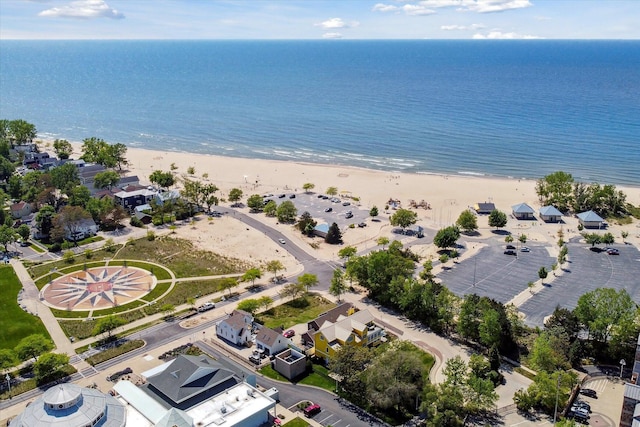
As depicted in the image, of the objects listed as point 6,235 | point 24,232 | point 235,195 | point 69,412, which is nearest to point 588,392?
point 69,412

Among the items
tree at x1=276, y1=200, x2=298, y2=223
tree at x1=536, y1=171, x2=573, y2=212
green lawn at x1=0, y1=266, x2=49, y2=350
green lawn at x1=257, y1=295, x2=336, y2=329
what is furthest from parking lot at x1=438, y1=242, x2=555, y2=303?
green lawn at x1=0, y1=266, x2=49, y2=350

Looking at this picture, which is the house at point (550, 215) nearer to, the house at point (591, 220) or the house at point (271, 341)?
the house at point (591, 220)

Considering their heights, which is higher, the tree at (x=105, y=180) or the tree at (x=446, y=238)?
the tree at (x=105, y=180)

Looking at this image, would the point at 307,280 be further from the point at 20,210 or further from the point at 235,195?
the point at 20,210

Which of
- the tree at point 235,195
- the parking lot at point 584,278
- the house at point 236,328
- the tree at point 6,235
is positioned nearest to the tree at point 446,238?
the parking lot at point 584,278

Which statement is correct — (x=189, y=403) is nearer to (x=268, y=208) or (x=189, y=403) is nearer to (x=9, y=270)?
(x=9, y=270)

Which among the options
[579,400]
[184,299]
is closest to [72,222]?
[184,299]

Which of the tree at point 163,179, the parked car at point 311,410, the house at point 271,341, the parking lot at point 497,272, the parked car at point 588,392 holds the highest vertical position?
the tree at point 163,179
